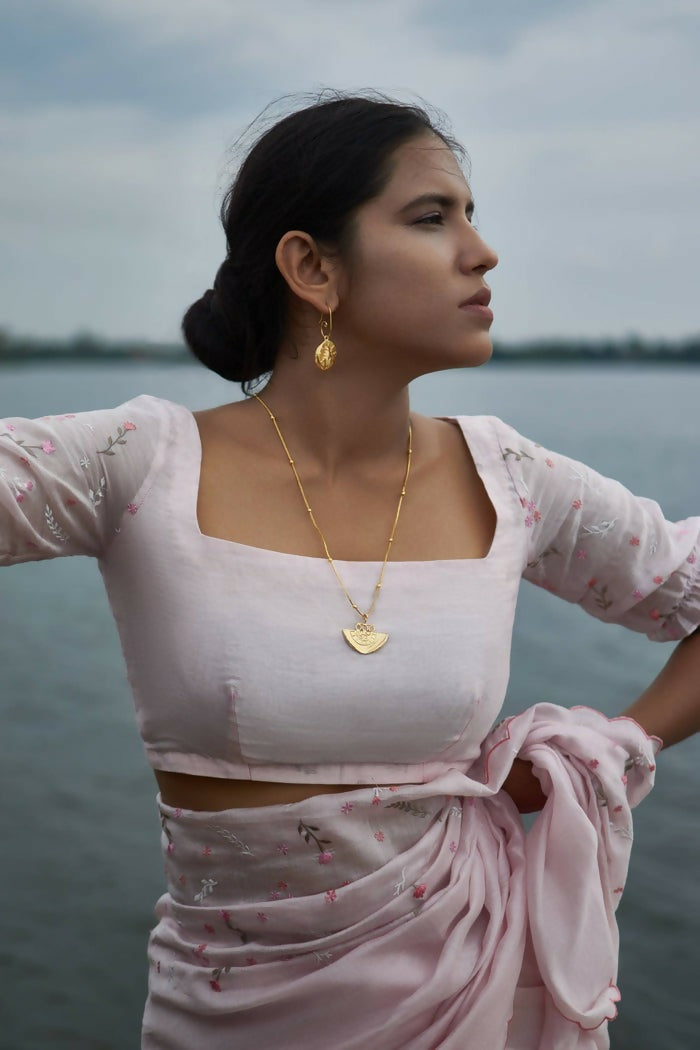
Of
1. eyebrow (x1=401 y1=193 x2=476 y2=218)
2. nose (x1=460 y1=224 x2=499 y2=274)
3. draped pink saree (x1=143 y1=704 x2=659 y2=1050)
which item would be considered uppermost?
eyebrow (x1=401 y1=193 x2=476 y2=218)

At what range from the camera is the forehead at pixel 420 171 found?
147 centimetres

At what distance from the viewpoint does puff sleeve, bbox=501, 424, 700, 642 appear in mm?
1599

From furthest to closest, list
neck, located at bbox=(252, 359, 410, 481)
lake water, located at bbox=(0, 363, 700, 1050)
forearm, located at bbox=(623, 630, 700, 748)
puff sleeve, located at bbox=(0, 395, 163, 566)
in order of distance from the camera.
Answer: lake water, located at bbox=(0, 363, 700, 1050), forearm, located at bbox=(623, 630, 700, 748), neck, located at bbox=(252, 359, 410, 481), puff sleeve, located at bbox=(0, 395, 163, 566)

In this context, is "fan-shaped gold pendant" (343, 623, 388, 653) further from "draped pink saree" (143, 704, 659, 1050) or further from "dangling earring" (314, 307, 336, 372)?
"dangling earring" (314, 307, 336, 372)

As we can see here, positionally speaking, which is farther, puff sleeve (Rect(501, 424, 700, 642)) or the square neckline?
puff sleeve (Rect(501, 424, 700, 642))

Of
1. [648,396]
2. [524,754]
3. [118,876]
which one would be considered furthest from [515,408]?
[524,754]

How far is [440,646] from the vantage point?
1395 mm

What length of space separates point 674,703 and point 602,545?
0.76 ft

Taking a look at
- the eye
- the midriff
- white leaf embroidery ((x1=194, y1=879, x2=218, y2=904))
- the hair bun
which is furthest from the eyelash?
white leaf embroidery ((x1=194, y1=879, x2=218, y2=904))

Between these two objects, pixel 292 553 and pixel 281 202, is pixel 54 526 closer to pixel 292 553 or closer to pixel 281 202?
pixel 292 553

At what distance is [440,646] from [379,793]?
0.54 feet

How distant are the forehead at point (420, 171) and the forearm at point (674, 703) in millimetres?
666

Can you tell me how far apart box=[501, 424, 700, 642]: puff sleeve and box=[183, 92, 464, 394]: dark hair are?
34 cm

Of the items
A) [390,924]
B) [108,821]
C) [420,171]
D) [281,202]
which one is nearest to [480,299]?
[420,171]
